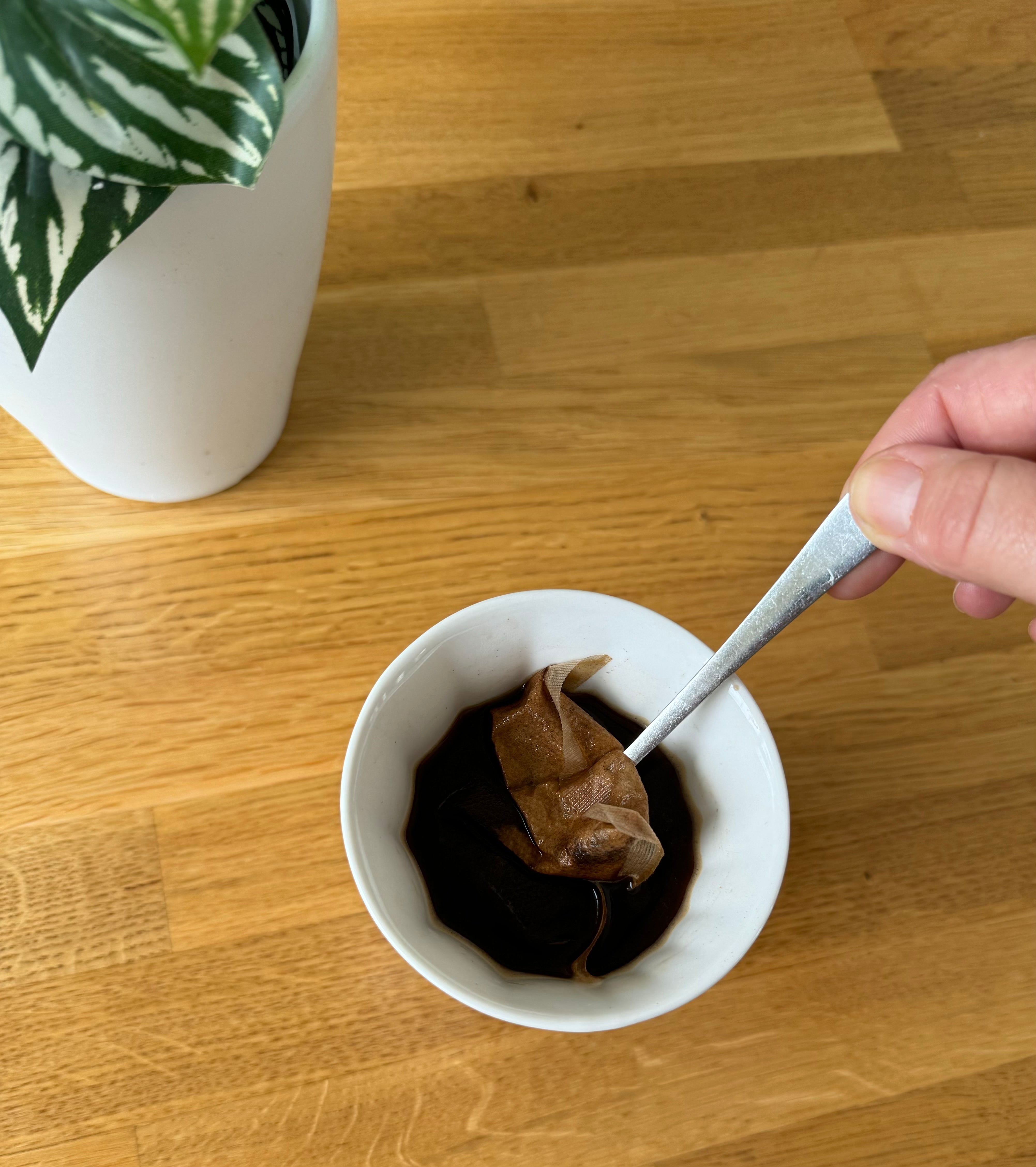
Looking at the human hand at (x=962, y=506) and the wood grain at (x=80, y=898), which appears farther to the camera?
the wood grain at (x=80, y=898)

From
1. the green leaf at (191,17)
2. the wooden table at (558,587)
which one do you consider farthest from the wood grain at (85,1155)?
the green leaf at (191,17)

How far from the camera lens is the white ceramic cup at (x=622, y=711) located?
0.35 meters

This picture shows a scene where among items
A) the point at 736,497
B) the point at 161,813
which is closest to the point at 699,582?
the point at 736,497

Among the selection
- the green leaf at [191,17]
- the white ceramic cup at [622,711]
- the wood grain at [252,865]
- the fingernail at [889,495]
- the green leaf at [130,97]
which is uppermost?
the green leaf at [191,17]

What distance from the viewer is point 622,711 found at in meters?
0.44

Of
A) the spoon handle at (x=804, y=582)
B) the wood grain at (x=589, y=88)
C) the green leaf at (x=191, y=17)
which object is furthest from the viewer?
the wood grain at (x=589, y=88)

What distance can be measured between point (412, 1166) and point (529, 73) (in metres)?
0.56

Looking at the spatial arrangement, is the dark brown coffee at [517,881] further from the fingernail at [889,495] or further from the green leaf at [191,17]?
the green leaf at [191,17]

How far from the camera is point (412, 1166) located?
42cm

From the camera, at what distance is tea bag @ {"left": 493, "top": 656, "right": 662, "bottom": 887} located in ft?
1.29

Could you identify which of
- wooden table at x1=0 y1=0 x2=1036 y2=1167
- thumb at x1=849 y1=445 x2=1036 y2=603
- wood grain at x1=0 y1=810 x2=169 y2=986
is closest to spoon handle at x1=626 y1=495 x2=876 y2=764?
thumb at x1=849 y1=445 x2=1036 y2=603

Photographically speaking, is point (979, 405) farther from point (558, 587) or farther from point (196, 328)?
point (196, 328)

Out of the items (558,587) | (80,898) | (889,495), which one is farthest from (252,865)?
(889,495)

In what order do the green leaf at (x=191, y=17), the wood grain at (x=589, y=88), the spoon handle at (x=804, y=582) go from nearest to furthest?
the green leaf at (x=191, y=17) → the spoon handle at (x=804, y=582) → the wood grain at (x=589, y=88)
